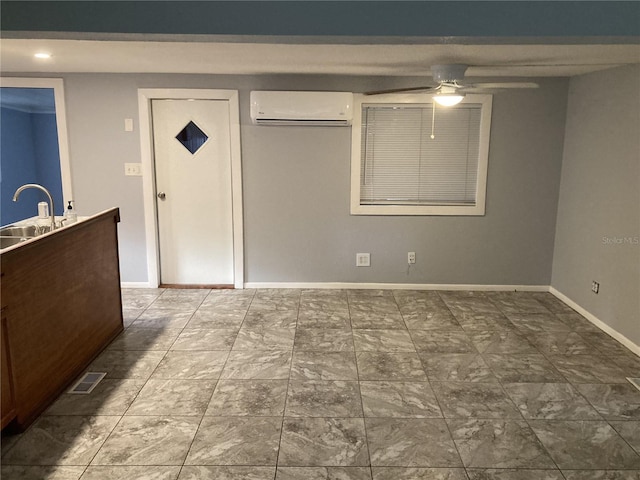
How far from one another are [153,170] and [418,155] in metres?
2.59

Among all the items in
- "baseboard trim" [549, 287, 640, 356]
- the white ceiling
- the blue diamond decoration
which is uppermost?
the white ceiling

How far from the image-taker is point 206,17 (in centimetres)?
191

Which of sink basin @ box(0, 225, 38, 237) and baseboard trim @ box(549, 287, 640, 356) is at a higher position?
sink basin @ box(0, 225, 38, 237)

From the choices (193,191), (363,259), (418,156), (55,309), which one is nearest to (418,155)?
(418,156)

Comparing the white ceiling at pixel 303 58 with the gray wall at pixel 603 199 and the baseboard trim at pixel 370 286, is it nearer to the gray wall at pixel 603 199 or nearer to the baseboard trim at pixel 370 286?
the gray wall at pixel 603 199

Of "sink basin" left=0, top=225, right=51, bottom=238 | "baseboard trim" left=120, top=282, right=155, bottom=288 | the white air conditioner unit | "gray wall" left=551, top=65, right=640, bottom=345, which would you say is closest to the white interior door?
"baseboard trim" left=120, top=282, right=155, bottom=288

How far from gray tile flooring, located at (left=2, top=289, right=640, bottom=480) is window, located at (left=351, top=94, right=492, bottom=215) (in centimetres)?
112

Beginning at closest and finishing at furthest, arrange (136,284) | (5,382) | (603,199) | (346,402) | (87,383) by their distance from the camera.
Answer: (5,382), (346,402), (87,383), (603,199), (136,284)

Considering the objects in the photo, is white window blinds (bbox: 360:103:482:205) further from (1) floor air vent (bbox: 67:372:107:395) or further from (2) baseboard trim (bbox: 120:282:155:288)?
(1) floor air vent (bbox: 67:372:107:395)

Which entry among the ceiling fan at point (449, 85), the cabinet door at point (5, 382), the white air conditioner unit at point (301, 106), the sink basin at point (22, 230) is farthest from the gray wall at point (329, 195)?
the cabinet door at point (5, 382)

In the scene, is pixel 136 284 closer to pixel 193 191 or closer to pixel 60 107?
pixel 193 191

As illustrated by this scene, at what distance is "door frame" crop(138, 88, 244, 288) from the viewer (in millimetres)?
4465

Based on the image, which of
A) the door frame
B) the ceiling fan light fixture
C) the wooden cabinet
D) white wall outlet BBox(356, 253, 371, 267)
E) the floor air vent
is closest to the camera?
the wooden cabinet

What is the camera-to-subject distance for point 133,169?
461 centimetres
